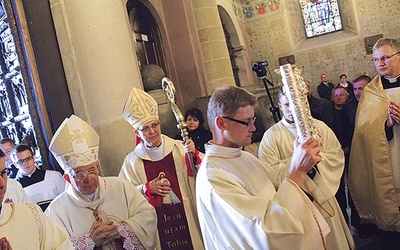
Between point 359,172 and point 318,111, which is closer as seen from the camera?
point 359,172

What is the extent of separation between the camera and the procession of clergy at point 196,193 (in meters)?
2.05

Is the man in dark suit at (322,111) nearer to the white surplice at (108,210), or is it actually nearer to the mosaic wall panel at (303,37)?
the white surplice at (108,210)

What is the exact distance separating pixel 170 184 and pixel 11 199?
4.28ft

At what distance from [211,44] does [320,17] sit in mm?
6761

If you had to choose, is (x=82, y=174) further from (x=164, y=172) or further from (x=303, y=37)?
(x=303, y=37)

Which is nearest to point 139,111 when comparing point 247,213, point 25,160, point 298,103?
point 25,160

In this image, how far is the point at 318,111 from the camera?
493cm

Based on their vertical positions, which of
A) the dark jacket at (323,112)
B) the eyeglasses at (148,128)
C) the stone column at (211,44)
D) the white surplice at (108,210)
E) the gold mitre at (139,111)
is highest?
the stone column at (211,44)

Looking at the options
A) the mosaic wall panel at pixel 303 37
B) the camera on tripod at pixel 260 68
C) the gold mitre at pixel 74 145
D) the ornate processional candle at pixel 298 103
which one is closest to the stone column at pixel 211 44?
the camera on tripod at pixel 260 68

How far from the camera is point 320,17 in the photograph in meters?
14.2

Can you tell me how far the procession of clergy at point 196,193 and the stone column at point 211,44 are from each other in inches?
196

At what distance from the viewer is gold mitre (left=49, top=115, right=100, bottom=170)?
10.1 ft

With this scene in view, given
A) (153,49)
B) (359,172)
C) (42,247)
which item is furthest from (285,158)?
(153,49)

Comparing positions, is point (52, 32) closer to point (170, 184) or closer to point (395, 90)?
point (170, 184)
